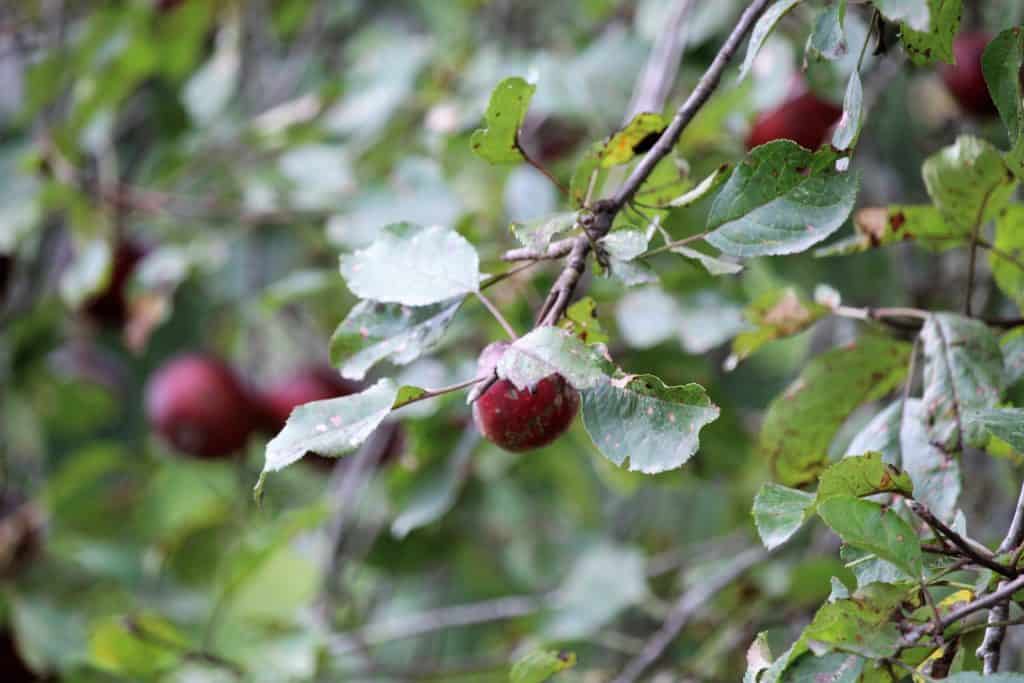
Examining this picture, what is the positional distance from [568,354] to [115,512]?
154 cm

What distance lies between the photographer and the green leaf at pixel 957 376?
67 cm

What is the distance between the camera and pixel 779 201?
591 mm

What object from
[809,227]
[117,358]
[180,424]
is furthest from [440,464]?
[117,358]

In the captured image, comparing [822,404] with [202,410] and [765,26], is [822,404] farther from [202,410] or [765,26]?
[202,410]

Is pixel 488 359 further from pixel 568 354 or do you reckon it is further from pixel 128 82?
pixel 128 82

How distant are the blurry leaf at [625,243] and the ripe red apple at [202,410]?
1.12 metres

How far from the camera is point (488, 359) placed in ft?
1.89

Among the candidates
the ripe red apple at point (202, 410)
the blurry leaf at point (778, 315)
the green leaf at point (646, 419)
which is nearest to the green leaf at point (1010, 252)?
the blurry leaf at point (778, 315)

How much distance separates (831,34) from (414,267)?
242mm

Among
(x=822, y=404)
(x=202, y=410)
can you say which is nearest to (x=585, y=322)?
(x=822, y=404)

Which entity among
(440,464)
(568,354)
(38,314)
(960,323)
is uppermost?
(568,354)

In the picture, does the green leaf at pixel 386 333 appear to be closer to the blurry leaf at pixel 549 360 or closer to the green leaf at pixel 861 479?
the blurry leaf at pixel 549 360

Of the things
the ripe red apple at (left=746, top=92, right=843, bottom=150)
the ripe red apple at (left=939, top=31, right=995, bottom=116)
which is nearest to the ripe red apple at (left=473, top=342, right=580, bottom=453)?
the ripe red apple at (left=746, top=92, right=843, bottom=150)

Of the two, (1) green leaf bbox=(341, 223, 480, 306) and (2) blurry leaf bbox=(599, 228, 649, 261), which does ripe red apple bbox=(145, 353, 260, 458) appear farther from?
(2) blurry leaf bbox=(599, 228, 649, 261)
